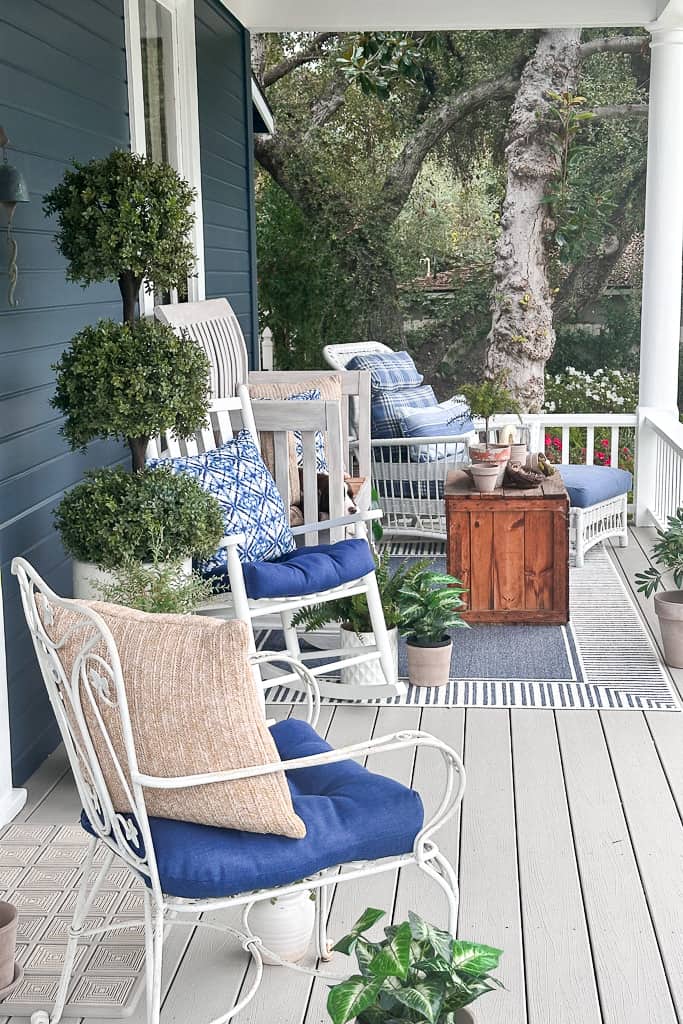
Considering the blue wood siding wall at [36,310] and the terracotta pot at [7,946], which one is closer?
the terracotta pot at [7,946]

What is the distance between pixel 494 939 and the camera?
2580 mm

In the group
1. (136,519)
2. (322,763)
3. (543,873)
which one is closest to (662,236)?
(136,519)

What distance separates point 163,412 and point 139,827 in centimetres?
154

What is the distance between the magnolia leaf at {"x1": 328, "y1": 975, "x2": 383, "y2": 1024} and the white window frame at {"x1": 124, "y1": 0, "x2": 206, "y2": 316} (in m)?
3.51

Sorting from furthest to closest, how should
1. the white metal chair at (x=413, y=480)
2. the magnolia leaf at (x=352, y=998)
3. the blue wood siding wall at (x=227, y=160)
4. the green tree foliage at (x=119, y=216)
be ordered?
1. the white metal chair at (x=413, y=480)
2. the blue wood siding wall at (x=227, y=160)
3. the green tree foliage at (x=119, y=216)
4. the magnolia leaf at (x=352, y=998)

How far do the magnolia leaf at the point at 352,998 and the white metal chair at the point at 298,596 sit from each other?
1900mm

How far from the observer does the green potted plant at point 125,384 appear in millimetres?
3297

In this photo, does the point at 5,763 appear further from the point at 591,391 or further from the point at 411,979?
the point at 591,391

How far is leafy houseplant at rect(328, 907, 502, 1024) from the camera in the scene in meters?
1.69

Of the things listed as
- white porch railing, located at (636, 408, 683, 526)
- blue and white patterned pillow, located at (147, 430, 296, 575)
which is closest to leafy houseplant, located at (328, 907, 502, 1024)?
blue and white patterned pillow, located at (147, 430, 296, 575)

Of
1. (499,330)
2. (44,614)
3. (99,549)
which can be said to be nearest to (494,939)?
(44,614)

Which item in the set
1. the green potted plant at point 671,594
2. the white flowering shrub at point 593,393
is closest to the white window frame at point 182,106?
the green potted plant at point 671,594

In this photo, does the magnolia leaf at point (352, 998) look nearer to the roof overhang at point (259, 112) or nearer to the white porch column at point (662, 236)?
the white porch column at point (662, 236)

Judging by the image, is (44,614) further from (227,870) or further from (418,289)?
(418,289)
